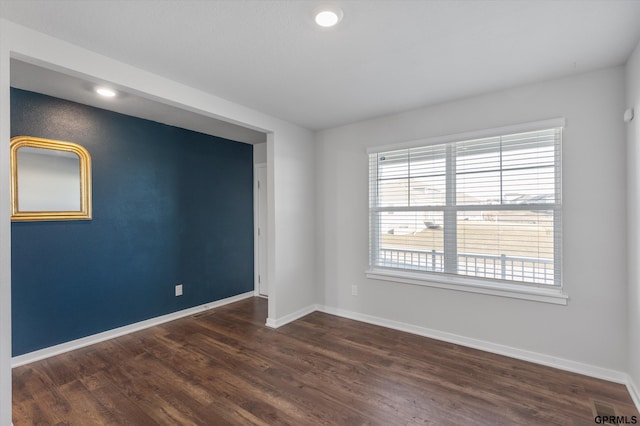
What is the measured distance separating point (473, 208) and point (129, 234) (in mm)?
3786

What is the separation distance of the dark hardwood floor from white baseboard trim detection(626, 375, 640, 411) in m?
0.04

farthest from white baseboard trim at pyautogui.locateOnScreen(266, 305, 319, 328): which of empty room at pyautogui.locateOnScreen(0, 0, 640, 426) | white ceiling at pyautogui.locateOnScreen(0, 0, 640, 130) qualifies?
white ceiling at pyautogui.locateOnScreen(0, 0, 640, 130)

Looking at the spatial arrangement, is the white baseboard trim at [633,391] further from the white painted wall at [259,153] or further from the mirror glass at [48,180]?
the mirror glass at [48,180]

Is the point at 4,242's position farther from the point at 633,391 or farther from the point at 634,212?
the point at 633,391

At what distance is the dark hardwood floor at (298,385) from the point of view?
203 cm

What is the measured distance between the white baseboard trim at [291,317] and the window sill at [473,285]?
979mm

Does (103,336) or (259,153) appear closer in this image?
(103,336)

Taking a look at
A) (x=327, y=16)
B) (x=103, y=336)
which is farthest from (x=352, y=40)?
(x=103, y=336)

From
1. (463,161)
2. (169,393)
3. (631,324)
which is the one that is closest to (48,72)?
(169,393)

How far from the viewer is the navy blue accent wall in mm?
2859

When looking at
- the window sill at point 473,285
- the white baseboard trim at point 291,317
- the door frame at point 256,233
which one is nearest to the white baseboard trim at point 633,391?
the window sill at point 473,285

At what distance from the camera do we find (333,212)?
4078 millimetres

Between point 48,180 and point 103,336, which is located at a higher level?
point 48,180

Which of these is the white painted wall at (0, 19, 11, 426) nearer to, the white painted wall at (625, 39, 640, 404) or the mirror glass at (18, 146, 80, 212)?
the mirror glass at (18, 146, 80, 212)
